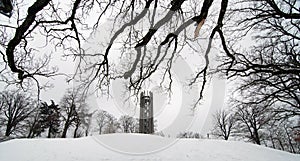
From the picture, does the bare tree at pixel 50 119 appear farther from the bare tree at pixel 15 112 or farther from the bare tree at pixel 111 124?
the bare tree at pixel 111 124

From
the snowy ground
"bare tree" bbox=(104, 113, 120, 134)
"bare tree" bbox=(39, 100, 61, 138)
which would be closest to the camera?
the snowy ground

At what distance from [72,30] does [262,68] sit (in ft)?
18.7

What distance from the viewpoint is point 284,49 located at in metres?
8.55

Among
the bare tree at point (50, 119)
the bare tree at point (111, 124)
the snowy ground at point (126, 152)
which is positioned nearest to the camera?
the snowy ground at point (126, 152)

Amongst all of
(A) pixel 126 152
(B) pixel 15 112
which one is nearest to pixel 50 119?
(B) pixel 15 112

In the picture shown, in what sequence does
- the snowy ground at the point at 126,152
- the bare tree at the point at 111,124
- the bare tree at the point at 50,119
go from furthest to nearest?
the bare tree at the point at 111,124, the bare tree at the point at 50,119, the snowy ground at the point at 126,152

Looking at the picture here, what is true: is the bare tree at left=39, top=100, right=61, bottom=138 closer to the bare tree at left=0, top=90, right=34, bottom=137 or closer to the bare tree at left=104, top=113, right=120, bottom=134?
the bare tree at left=0, top=90, right=34, bottom=137

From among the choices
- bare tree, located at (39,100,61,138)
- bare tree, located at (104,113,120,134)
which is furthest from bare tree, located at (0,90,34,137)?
bare tree, located at (104,113,120,134)

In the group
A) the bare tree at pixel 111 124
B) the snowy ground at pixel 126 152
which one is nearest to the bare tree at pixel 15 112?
the bare tree at pixel 111 124

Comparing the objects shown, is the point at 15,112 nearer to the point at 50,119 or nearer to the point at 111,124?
the point at 50,119

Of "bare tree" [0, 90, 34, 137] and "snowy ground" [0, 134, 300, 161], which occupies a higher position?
"bare tree" [0, 90, 34, 137]

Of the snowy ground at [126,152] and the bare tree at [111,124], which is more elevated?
the bare tree at [111,124]

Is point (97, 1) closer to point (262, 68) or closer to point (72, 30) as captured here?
point (72, 30)

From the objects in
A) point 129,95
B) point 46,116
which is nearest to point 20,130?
point 46,116
